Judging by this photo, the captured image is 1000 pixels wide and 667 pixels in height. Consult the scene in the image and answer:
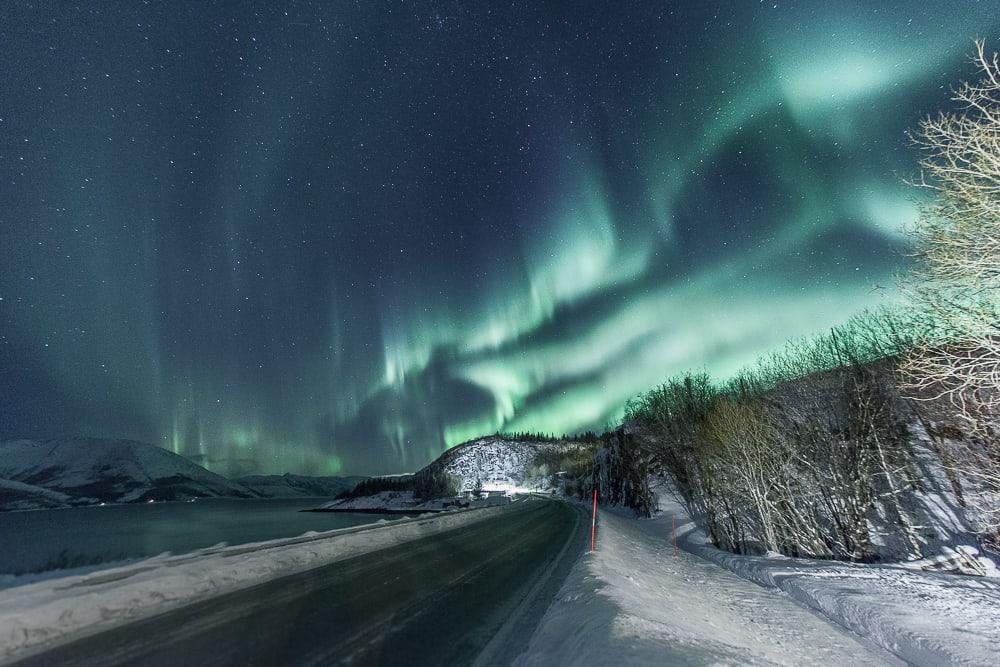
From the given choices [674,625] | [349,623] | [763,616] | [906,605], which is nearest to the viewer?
[349,623]

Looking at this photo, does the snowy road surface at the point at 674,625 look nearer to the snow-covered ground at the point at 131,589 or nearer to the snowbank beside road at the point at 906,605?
the snowbank beside road at the point at 906,605

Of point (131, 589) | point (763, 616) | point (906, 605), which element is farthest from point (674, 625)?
point (906, 605)

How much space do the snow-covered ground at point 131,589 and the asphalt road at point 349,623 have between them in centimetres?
50

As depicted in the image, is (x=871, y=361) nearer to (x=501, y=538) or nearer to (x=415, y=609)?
(x=501, y=538)

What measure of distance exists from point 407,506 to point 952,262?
130996 millimetres

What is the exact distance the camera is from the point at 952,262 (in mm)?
9984

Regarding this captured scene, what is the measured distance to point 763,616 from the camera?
10477mm

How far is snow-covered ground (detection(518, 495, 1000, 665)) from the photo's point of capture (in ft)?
20.2

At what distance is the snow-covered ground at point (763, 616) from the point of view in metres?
6.16

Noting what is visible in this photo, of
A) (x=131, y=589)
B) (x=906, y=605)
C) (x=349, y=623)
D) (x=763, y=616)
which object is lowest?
(x=906, y=605)

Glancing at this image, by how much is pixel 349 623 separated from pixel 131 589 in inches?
156

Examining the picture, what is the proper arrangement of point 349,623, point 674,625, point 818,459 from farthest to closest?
point 818,459, point 674,625, point 349,623

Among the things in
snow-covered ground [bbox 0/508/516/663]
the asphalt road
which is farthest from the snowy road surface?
snow-covered ground [bbox 0/508/516/663]

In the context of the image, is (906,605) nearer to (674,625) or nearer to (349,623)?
(674,625)
